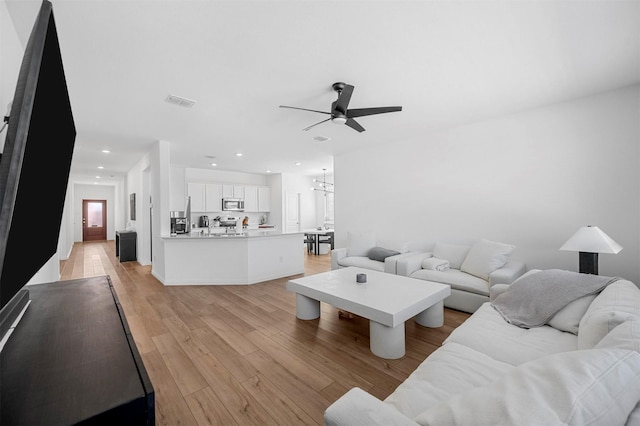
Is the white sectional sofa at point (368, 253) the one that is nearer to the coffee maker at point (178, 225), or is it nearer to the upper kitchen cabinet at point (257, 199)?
the coffee maker at point (178, 225)

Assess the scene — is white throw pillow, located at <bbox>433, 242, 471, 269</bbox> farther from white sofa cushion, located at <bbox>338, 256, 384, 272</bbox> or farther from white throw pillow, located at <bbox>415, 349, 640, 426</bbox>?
white throw pillow, located at <bbox>415, 349, 640, 426</bbox>

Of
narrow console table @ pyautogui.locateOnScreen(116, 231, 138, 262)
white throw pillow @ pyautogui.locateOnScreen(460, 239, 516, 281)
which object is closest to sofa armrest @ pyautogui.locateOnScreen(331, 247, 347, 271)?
white throw pillow @ pyautogui.locateOnScreen(460, 239, 516, 281)

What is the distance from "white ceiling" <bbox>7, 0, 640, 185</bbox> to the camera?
1.78 m

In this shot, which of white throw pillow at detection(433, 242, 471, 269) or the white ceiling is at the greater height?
the white ceiling

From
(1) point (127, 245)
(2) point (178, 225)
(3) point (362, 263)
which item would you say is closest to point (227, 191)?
(1) point (127, 245)

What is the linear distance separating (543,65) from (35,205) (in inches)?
147

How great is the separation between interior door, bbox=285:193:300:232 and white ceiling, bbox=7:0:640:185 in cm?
514

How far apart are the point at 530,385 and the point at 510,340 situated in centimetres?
121

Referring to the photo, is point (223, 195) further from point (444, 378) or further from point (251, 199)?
point (444, 378)

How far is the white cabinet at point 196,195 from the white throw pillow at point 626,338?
8.05 m

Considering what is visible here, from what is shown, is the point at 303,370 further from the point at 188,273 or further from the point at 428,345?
the point at 188,273

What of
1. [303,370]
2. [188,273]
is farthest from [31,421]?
[188,273]

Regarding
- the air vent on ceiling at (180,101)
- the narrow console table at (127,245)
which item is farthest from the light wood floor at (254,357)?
the narrow console table at (127,245)

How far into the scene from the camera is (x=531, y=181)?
3525 millimetres
